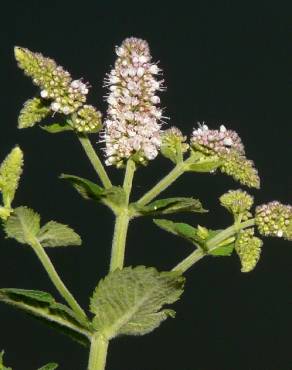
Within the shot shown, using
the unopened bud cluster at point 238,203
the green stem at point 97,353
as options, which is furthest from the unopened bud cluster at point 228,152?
the green stem at point 97,353

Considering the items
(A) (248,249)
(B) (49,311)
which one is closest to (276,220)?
(A) (248,249)

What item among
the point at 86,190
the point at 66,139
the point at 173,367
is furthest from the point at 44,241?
the point at 66,139

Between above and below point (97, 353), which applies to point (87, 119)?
above

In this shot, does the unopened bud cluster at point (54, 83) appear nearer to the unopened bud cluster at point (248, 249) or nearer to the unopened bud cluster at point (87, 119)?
Result: the unopened bud cluster at point (87, 119)

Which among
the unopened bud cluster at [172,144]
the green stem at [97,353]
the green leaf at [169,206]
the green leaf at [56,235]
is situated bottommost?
the green stem at [97,353]

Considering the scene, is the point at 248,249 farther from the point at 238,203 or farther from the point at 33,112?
the point at 33,112

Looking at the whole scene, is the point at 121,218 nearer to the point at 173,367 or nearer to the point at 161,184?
the point at 161,184
